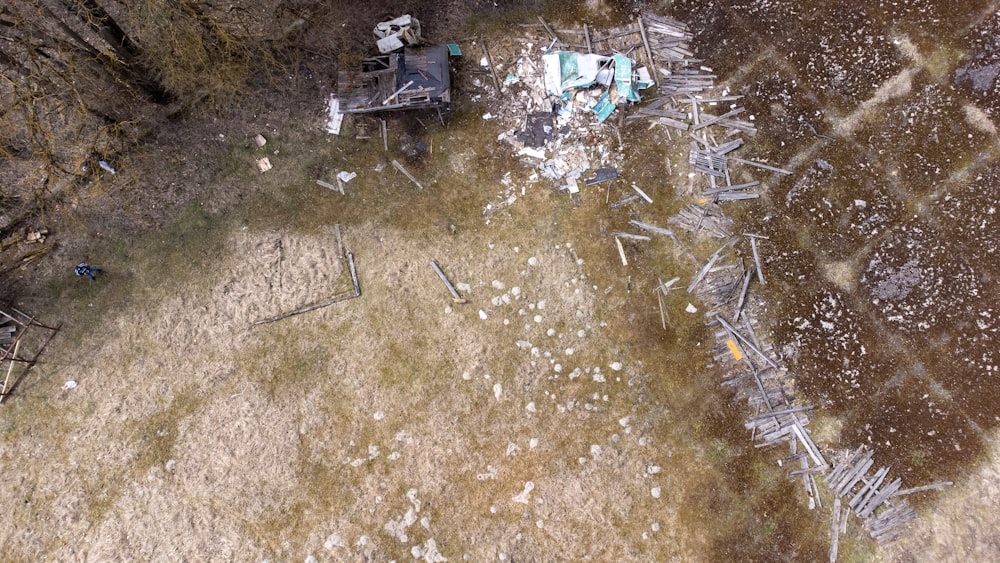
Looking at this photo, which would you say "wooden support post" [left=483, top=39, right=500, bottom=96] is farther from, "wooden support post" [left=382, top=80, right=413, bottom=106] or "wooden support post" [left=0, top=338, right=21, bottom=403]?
"wooden support post" [left=0, top=338, right=21, bottom=403]

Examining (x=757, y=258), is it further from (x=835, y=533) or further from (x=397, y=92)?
(x=397, y=92)

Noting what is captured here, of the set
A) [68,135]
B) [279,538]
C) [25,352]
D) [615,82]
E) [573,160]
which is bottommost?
Result: [279,538]

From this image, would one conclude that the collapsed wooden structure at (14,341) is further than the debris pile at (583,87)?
No

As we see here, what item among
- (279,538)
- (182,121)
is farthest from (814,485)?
(182,121)

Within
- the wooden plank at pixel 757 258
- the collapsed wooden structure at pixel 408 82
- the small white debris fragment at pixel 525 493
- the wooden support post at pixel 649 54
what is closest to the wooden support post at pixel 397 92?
the collapsed wooden structure at pixel 408 82

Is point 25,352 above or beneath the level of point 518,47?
beneath

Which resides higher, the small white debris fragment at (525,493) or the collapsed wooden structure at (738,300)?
the collapsed wooden structure at (738,300)

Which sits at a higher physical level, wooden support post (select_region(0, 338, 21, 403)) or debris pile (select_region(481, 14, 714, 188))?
debris pile (select_region(481, 14, 714, 188))

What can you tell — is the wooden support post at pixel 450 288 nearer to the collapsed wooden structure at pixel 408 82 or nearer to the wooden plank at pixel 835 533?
the collapsed wooden structure at pixel 408 82

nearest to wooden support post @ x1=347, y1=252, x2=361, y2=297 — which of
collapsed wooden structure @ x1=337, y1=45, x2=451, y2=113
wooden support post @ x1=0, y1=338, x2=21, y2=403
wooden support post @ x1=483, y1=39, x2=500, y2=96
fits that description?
collapsed wooden structure @ x1=337, y1=45, x2=451, y2=113

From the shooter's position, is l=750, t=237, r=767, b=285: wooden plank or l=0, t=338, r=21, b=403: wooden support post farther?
l=750, t=237, r=767, b=285: wooden plank

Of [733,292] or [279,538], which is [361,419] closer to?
[279,538]
